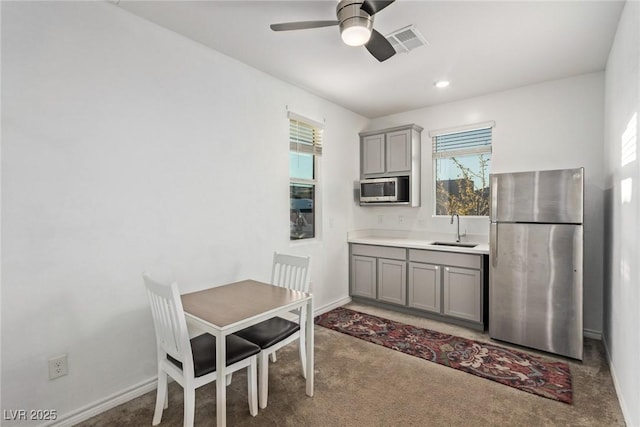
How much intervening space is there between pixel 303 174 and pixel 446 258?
198 centimetres

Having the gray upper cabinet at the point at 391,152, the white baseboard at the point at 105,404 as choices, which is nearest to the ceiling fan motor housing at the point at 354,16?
the gray upper cabinet at the point at 391,152

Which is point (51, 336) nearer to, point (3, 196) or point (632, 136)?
point (3, 196)

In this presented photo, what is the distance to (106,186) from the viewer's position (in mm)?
2135

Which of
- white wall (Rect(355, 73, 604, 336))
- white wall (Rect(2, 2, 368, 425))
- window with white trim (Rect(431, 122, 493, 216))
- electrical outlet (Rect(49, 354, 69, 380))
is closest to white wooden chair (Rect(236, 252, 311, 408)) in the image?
white wall (Rect(2, 2, 368, 425))

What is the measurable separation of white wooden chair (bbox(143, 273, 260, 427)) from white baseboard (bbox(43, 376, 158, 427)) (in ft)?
1.28

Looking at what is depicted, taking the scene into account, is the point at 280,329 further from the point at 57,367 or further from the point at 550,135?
the point at 550,135

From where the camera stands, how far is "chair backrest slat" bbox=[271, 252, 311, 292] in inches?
104

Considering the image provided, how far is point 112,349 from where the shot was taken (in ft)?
7.13

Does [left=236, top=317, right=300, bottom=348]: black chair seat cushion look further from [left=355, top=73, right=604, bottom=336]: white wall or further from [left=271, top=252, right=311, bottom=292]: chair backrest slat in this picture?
[left=355, top=73, right=604, bottom=336]: white wall

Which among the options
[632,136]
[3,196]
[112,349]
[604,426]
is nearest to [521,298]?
[604,426]

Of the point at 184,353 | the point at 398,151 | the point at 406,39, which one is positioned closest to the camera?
the point at 184,353

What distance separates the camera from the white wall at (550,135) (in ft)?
10.6

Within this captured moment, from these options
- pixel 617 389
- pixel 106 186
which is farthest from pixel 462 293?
pixel 106 186

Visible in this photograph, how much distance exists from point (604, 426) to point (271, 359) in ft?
7.79
